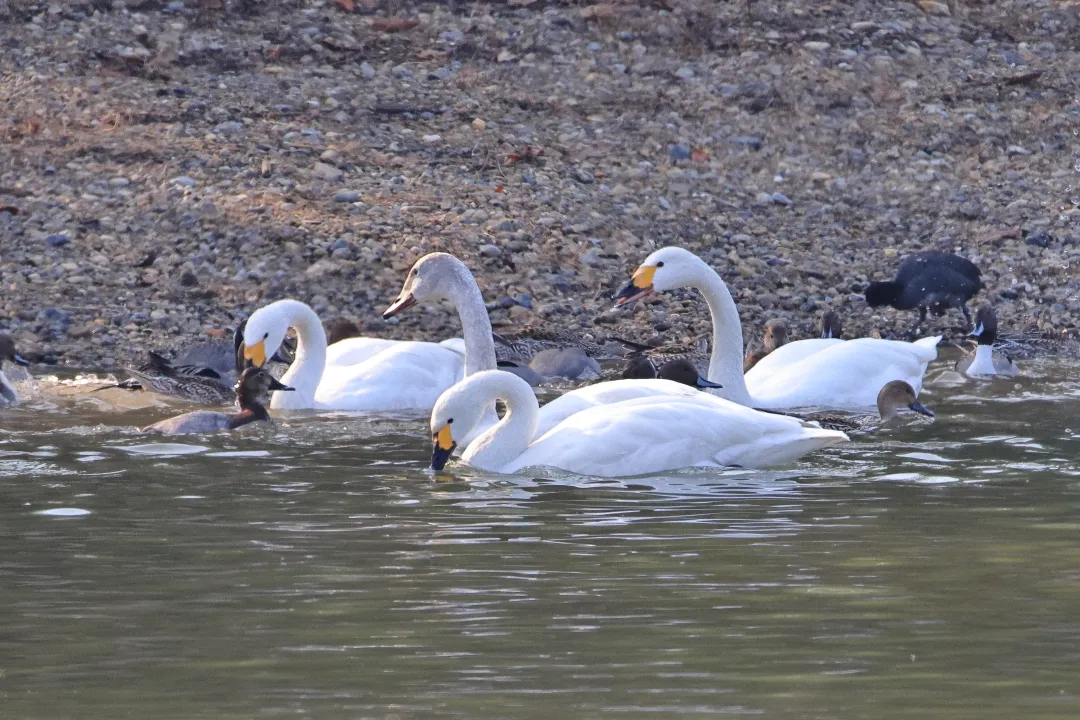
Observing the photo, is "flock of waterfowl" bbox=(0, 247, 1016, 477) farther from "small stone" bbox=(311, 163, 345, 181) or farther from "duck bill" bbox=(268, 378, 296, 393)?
"small stone" bbox=(311, 163, 345, 181)

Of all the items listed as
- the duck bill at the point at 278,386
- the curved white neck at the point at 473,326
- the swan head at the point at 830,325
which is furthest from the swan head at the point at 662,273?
the swan head at the point at 830,325

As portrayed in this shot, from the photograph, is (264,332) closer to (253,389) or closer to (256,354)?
(256,354)

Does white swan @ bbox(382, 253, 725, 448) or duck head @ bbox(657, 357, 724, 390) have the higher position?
white swan @ bbox(382, 253, 725, 448)

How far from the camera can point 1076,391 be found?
11.0 m

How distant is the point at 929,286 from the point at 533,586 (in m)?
8.13

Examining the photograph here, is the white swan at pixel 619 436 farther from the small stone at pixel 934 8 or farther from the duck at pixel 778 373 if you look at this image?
the small stone at pixel 934 8

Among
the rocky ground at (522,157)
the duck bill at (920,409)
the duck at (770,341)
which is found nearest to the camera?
the duck bill at (920,409)

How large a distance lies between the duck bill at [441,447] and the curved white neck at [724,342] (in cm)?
246

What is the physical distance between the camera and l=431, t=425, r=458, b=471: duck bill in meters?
8.41

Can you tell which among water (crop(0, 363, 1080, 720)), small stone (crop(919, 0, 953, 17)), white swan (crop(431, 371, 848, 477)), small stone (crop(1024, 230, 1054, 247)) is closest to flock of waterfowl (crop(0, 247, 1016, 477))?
white swan (crop(431, 371, 848, 477))

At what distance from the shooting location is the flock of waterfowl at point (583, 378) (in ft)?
27.2

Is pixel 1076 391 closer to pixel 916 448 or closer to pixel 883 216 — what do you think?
pixel 916 448

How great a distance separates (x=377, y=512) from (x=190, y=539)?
2.76 feet

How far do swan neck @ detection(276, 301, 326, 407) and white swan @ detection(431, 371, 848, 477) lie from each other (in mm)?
2646
